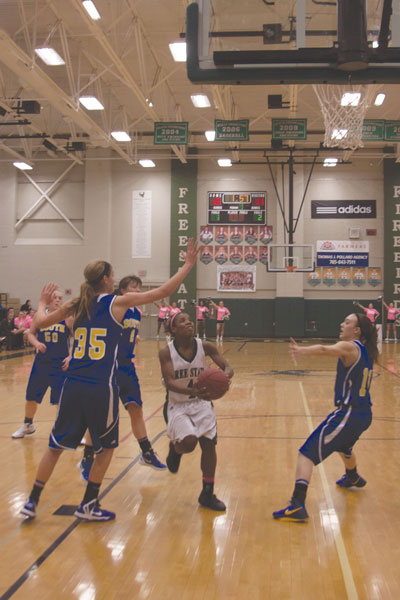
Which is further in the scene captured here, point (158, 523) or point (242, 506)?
point (242, 506)

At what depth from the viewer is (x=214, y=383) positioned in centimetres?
425

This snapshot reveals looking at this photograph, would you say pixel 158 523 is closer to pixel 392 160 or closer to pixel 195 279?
pixel 195 279

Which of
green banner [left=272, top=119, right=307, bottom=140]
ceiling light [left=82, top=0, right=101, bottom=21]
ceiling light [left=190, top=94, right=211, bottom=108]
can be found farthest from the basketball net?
ceiling light [left=82, top=0, right=101, bottom=21]

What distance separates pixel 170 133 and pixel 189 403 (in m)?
14.6

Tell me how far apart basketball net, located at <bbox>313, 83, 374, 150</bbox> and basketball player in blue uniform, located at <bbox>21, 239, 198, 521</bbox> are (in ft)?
37.2

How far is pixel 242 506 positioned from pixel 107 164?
2301 centimetres

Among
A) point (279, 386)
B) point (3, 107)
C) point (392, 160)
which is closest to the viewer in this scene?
point (279, 386)

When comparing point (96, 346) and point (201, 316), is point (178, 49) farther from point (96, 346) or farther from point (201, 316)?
point (96, 346)

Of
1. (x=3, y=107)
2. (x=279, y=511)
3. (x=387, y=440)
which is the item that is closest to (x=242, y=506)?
(x=279, y=511)

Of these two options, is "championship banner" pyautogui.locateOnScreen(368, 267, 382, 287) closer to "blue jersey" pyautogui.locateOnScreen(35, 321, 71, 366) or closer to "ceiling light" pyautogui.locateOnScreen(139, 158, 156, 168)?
"ceiling light" pyautogui.locateOnScreen(139, 158, 156, 168)

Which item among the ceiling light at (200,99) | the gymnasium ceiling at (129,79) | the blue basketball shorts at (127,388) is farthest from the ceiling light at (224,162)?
the blue basketball shorts at (127,388)

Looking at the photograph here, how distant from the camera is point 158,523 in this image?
4.03 metres

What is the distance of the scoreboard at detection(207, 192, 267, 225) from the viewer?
25.4 meters

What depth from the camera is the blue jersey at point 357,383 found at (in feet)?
14.4
